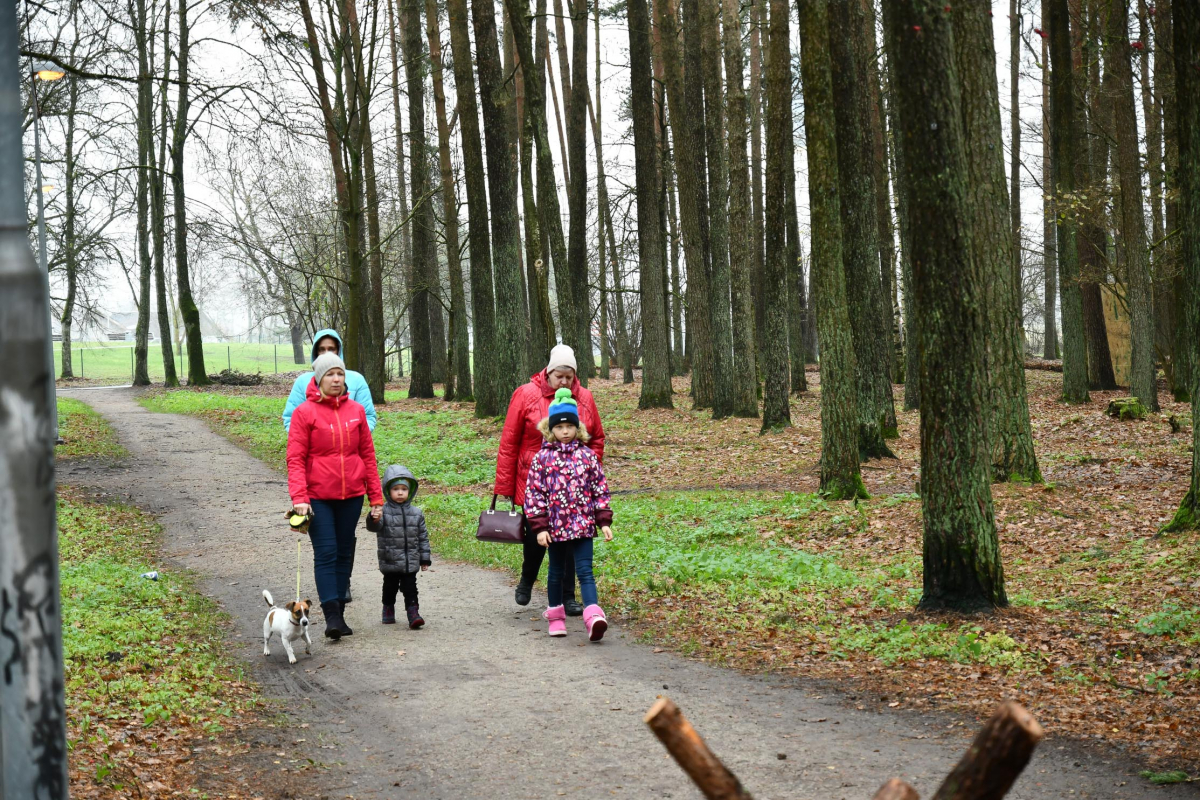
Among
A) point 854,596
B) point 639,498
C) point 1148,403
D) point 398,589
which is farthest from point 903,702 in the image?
point 1148,403

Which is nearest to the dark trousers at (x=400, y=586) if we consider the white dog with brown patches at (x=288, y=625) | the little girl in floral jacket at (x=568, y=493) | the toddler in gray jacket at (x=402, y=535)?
the toddler in gray jacket at (x=402, y=535)

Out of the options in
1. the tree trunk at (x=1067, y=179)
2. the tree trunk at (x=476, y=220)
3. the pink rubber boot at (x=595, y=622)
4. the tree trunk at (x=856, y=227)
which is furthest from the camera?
the tree trunk at (x=476, y=220)

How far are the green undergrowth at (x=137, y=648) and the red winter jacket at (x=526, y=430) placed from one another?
2651 millimetres

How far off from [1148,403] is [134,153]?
1435 inches

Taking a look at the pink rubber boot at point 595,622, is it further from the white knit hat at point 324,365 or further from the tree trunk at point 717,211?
the tree trunk at point 717,211

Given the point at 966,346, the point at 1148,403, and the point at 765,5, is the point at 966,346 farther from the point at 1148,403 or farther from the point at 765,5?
the point at 765,5

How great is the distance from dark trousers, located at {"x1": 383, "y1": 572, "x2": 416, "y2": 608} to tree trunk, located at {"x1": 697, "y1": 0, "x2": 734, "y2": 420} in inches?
579

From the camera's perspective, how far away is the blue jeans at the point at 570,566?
26.2 ft

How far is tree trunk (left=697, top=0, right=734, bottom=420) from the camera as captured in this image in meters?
22.3

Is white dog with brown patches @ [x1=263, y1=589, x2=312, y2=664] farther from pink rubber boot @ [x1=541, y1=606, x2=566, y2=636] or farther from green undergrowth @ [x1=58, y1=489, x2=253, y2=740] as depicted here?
pink rubber boot @ [x1=541, y1=606, x2=566, y2=636]

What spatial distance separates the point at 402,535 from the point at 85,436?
17.4 m

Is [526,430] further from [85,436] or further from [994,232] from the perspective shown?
[85,436]

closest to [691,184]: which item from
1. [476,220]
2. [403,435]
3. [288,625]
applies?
[476,220]

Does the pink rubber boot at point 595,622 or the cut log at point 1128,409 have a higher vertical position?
the cut log at point 1128,409
